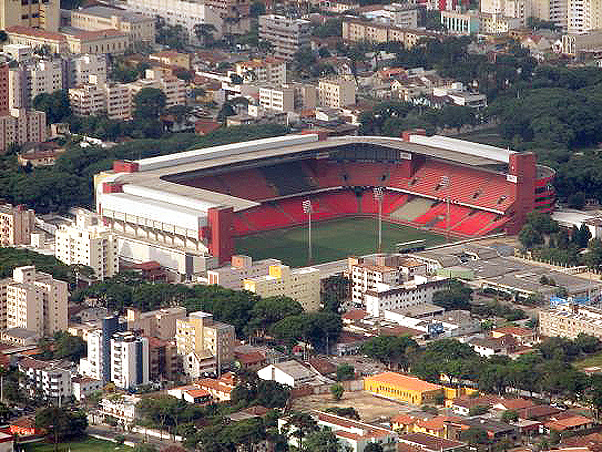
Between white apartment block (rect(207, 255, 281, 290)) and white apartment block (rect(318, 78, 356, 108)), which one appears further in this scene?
white apartment block (rect(318, 78, 356, 108))

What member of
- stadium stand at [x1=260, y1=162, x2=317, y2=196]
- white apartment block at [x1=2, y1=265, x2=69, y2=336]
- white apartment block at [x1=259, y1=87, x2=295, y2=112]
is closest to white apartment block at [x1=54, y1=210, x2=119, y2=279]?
white apartment block at [x1=2, y1=265, x2=69, y2=336]

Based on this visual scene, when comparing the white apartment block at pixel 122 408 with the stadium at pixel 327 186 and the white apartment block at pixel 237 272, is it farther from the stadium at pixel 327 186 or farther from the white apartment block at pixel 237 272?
the stadium at pixel 327 186

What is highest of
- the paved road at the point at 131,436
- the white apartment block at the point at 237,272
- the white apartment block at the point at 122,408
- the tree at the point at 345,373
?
the white apartment block at the point at 237,272

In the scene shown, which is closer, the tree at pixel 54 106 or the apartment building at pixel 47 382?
the apartment building at pixel 47 382

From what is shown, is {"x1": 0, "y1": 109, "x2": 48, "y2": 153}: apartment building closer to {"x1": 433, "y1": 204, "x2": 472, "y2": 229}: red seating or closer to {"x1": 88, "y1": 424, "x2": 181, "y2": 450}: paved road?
{"x1": 433, "y1": 204, "x2": 472, "y2": 229}: red seating

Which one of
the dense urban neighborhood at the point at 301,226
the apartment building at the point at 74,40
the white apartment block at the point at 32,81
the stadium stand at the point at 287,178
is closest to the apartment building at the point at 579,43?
the dense urban neighborhood at the point at 301,226

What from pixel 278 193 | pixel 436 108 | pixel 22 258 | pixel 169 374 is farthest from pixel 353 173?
pixel 169 374

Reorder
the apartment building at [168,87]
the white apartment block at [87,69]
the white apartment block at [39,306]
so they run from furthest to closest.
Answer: the white apartment block at [87,69]
the apartment building at [168,87]
the white apartment block at [39,306]
